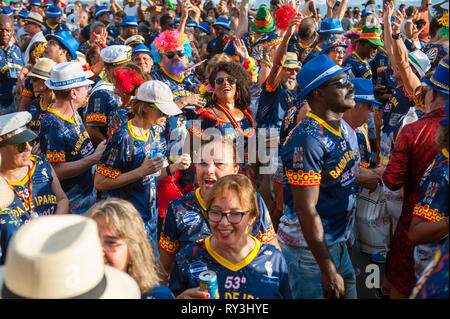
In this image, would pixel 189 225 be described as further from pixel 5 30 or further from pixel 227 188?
pixel 5 30

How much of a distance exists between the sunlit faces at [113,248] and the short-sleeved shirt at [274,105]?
3.51 metres

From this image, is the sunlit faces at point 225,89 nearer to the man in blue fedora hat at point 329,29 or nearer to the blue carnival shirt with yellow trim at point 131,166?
the blue carnival shirt with yellow trim at point 131,166

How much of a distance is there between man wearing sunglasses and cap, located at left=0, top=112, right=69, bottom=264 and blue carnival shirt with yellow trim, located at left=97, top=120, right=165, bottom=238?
0.45 meters

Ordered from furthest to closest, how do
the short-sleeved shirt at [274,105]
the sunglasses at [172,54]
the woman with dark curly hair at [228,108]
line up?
1. the sunglasses at [172,54]
2. the short-sleeved shirt at [274,105]
3. the woman with dark curly hair at [228,108]

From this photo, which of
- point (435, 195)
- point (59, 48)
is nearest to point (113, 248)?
point (435, 195)

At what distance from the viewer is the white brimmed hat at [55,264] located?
156 centimetres

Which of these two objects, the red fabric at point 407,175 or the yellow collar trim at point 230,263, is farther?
the red fabric at point 407,175

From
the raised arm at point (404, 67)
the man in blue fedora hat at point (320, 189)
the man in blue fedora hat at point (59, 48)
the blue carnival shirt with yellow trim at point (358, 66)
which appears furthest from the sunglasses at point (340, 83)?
the man in blue fedora hat at point (59, 48)

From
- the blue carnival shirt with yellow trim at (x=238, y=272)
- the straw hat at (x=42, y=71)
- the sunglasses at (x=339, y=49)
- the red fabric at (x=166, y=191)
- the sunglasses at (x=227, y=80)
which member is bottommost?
the red fabric at (x=166, y=191)

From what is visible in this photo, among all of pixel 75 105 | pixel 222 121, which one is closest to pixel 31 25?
pixel 75 105

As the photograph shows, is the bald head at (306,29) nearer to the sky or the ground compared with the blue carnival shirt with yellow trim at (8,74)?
nearer to the sky

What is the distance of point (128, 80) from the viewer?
189 inches

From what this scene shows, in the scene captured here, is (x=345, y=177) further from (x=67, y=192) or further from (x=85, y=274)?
(x=67, y=192)

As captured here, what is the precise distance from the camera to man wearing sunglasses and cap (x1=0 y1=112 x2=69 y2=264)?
3.32 meters
